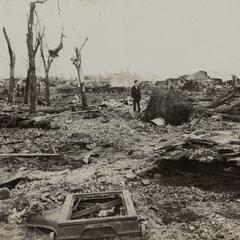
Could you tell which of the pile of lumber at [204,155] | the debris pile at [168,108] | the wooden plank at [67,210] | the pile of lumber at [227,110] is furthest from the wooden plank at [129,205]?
the pile of lumber at [227,110]

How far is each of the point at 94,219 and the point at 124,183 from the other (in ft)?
10.6

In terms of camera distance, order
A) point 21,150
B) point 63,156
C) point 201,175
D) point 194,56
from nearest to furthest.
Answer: point 201,175 → point 63,156 → point 21,150 → point 194,56

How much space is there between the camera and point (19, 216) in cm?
705

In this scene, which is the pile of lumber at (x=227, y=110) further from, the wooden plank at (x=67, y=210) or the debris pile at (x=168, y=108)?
the wooden plank at (x=67, y=210)

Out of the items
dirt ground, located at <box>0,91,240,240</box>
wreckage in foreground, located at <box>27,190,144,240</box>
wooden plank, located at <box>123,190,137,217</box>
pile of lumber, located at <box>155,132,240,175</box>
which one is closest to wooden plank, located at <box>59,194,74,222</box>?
wreckage in foreground, located at <box>27,190,144,240</box>

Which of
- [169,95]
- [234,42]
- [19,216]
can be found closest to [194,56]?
[234,42]

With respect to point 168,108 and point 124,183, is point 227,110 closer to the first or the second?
point 168,108

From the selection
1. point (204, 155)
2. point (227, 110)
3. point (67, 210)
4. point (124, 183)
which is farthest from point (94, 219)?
point (227, 110)

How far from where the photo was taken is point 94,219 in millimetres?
5289

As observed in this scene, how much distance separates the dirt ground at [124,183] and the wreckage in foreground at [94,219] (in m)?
0.40

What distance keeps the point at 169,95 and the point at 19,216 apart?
10847 millimetres

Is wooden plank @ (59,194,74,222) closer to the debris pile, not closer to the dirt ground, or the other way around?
the dirt ground

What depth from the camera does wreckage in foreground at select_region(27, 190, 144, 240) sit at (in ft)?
17.2

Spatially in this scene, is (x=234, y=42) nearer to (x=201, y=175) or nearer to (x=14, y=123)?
(x=14, y=123)
